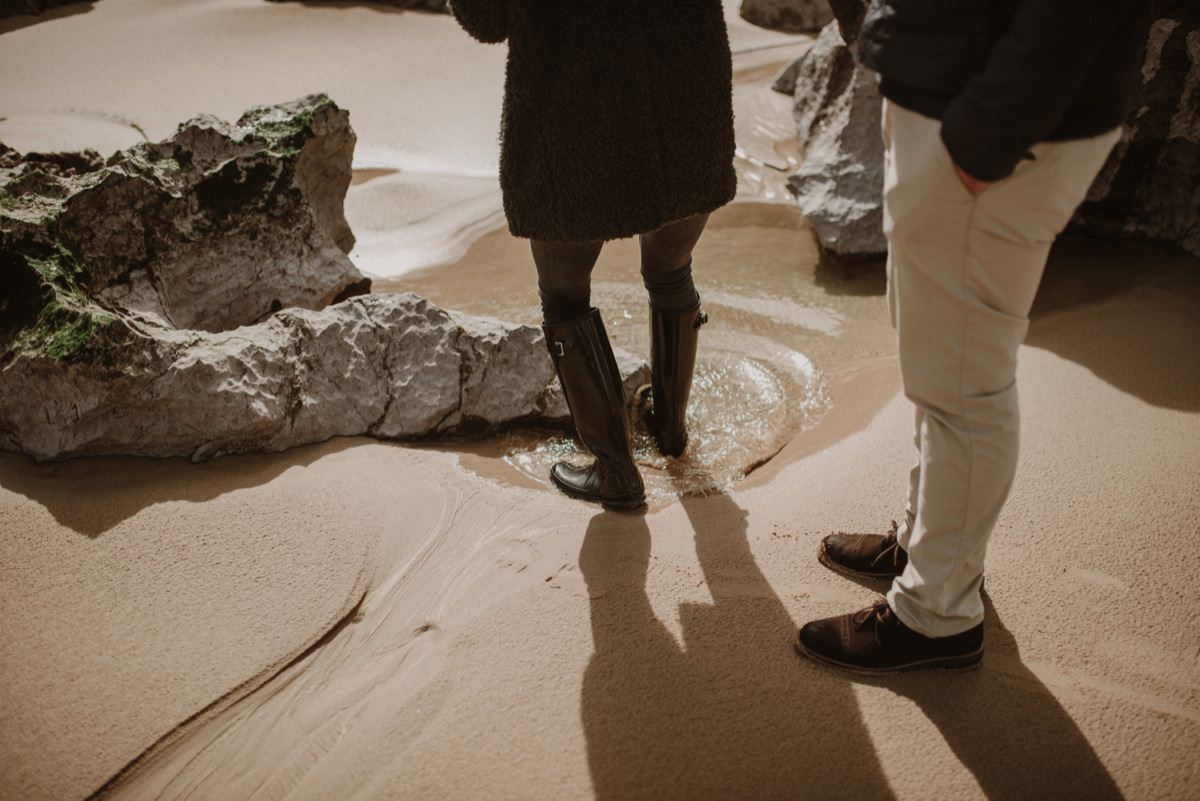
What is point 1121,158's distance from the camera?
3.21 meters

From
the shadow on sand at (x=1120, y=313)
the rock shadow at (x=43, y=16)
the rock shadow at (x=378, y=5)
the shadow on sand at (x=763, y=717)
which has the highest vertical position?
the rock shadow at (x=43, y=16)

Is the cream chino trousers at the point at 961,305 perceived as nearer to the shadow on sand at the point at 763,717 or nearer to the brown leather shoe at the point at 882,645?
the brown leather shoe at the point at 882,645

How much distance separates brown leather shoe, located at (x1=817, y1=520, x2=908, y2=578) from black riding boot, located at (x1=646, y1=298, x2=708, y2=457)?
579 mm

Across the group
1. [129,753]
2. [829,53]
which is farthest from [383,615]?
[829,53]

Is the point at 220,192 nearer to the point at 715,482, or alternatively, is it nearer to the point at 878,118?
the point at 715,482

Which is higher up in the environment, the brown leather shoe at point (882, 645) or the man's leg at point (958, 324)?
the man's leg at point (958, 324)

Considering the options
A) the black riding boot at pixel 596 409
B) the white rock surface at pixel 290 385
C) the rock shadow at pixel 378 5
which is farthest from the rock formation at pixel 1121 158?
the rock shadow at pixel 378 5

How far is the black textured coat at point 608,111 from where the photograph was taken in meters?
1.51

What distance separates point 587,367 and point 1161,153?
2.77 meters

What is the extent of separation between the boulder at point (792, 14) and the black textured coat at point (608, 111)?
6.91 metres

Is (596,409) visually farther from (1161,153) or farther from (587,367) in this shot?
(1161,153)

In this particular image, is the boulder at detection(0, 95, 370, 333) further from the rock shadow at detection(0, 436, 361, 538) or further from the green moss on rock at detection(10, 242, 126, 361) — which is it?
the rock shadow at detection(0, 436, 361, 538)

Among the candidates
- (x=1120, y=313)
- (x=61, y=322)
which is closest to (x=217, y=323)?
(x=61, y=322)

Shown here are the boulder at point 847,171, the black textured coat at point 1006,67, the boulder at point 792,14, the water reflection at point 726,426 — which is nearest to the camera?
the black textured coat at point 1006,67
